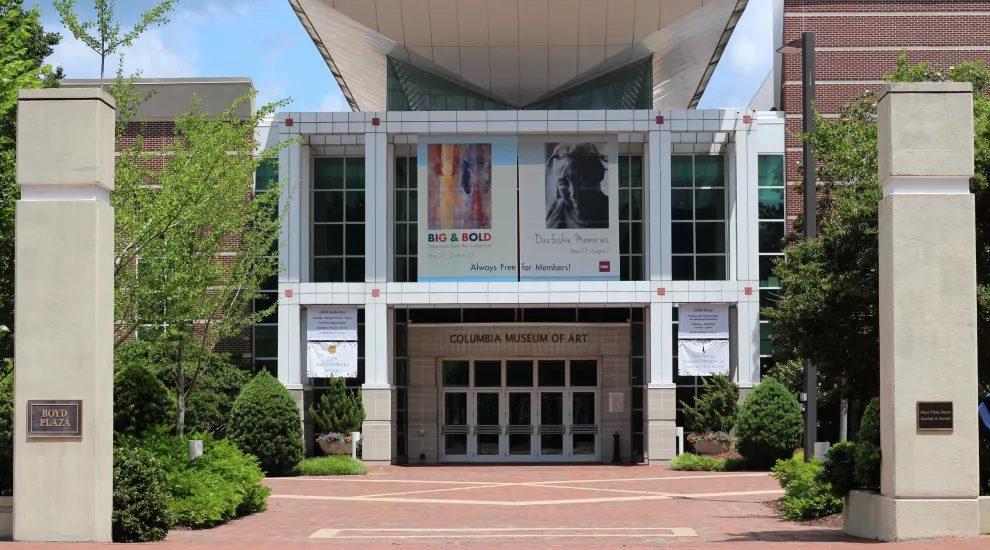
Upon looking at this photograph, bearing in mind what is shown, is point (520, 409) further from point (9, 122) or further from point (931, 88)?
point (931, 88)

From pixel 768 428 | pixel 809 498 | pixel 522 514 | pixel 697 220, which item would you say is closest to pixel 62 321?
pixel 522 514

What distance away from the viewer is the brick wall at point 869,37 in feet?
136

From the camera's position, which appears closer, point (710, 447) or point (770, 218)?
point (710, 447)

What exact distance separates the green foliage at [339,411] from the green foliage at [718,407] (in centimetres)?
990

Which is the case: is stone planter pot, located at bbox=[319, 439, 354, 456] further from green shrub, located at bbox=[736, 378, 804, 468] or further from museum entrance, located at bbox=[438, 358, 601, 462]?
green shrub, located at bbox=[736, 378, 804, 468]

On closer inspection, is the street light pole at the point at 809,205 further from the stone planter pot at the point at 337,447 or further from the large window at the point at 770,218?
the stone planter pot at the point at 337,447

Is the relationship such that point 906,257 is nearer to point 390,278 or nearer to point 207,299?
point 207,299

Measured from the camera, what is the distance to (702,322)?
36.2 meters

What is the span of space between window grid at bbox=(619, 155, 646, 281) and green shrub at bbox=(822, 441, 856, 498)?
22617 mm

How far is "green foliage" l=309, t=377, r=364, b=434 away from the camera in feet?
117

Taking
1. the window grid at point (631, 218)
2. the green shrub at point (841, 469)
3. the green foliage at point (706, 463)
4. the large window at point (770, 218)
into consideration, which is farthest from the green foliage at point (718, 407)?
the green shrub at point (841, 469)

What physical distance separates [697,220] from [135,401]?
864 inches

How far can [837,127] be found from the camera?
23.5 meters

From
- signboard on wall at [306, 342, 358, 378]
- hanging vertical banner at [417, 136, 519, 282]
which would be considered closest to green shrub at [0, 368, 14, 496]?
signboard on wall at [306, 342, 358, 378]
